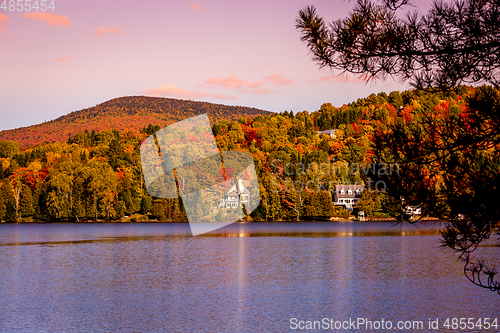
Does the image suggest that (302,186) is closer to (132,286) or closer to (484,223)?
(132,286)

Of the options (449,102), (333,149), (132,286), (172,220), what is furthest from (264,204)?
Result: (449,102)

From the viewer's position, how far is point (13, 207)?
9450 cm

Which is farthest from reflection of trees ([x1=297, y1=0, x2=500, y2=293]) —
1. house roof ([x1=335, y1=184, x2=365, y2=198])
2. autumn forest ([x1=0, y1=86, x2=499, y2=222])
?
house roof ([x1=335, y1=184, x2=365, y2=198])

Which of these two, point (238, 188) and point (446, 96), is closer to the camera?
point (446, 96)

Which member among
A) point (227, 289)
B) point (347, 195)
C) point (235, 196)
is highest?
point (347, 195)

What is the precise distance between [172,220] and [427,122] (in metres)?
89.8

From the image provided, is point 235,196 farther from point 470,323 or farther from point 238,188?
point 470,323

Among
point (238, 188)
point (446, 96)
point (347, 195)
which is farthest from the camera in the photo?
point (347, 195)

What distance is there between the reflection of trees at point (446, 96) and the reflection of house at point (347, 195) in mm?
95320

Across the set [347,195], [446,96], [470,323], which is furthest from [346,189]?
[446,96]

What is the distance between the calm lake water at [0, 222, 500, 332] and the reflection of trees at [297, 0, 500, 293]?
3.11 feet

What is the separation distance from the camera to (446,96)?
1077 centimetres

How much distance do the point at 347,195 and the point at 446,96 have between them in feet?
317

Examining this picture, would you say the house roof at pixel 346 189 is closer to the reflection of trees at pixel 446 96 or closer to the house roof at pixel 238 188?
the house roof at pixel 238 188
